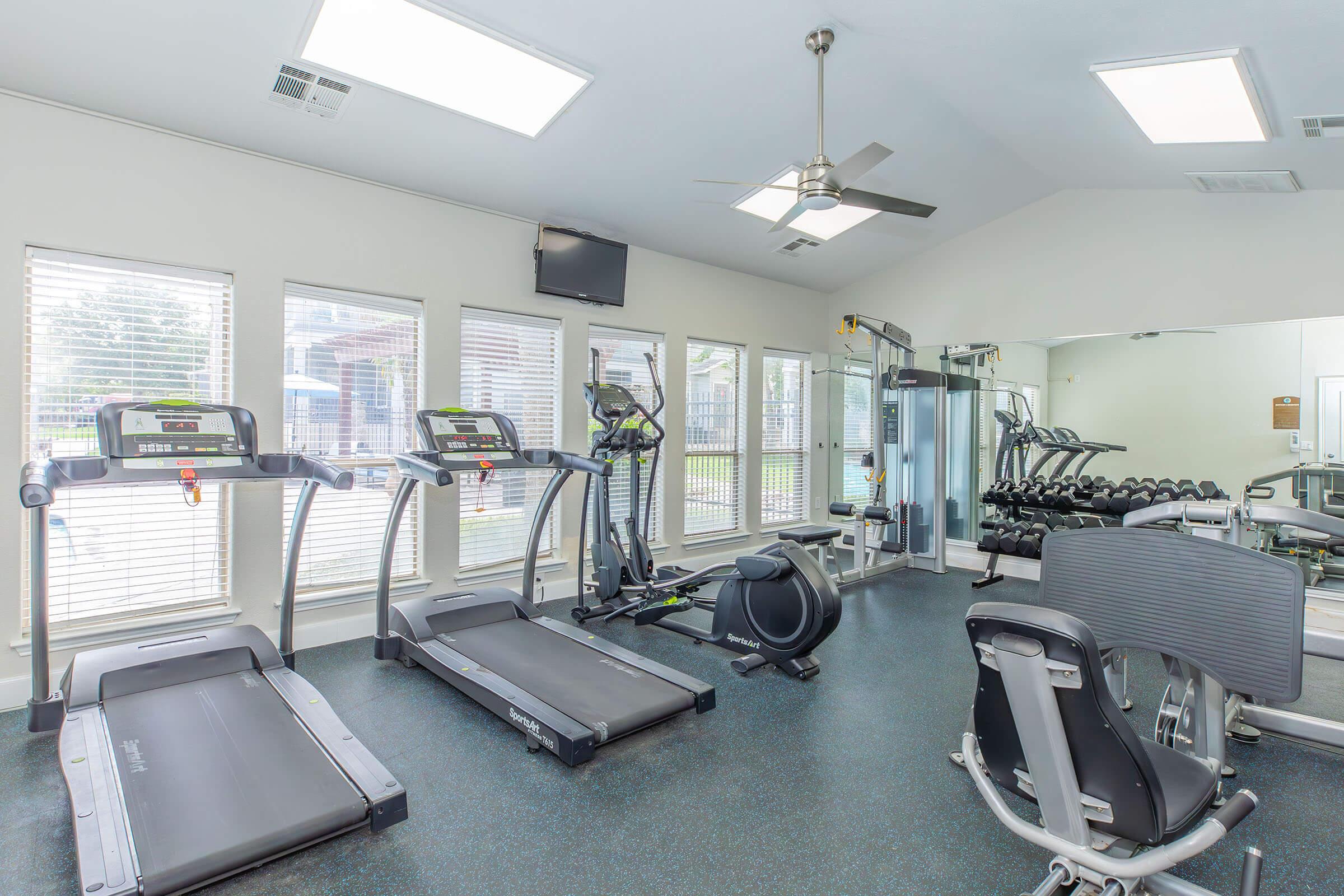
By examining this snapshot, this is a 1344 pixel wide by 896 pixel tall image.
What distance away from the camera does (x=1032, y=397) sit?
5.46 meters

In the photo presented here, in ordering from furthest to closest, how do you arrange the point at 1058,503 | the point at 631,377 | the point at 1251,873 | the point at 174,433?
the point at 631,377 → the point at 1058,503 → the point at 174,433 → the point at 1251,873

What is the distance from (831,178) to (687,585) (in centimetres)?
263

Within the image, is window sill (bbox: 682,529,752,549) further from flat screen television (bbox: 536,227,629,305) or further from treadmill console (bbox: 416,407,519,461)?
treadmill console (bbox: 416,407,519,461)

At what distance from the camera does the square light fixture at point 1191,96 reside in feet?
9.70

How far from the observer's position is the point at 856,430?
691cm

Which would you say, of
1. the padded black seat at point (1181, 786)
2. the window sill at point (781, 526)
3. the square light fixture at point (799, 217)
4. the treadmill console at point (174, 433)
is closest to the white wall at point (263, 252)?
the treadmill console at point (174, 433)

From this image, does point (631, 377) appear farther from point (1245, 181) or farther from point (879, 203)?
point (1245, 181)

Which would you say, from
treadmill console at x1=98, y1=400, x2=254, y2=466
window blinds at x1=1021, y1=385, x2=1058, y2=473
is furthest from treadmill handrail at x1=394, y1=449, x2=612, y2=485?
window blinds at x1=1021, y1=385, x2=1058, y2=473

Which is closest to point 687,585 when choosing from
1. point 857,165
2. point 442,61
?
point 857,165

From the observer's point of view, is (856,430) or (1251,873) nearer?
(1251,873)

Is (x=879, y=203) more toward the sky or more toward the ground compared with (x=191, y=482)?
more toward the sky

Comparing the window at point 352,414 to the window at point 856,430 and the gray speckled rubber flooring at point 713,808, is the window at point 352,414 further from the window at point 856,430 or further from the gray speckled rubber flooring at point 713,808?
the window at point 856,430

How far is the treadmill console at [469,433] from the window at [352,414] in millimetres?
676

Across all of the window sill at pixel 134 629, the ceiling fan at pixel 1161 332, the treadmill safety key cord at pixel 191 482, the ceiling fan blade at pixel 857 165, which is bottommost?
the window sill at pixel 134 629
